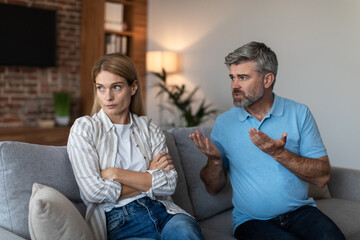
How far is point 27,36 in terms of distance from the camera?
4.84 metres

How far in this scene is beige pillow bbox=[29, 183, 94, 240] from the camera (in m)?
1.33

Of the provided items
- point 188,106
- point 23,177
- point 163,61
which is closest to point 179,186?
point 23,177

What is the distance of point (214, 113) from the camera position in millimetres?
4766

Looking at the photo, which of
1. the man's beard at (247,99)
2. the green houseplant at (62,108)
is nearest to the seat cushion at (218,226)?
the man's beard at (247,99)

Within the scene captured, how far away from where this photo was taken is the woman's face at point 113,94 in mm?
1859

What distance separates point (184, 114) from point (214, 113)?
1.17 feet

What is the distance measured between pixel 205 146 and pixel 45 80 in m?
3.71

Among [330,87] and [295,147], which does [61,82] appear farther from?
[295,147]

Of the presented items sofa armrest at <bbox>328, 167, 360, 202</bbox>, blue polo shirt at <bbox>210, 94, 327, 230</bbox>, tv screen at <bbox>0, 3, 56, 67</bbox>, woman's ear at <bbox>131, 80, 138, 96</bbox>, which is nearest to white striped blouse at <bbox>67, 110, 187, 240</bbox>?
woman's ear at <bbox>131, 80, 138, 96</bbox>

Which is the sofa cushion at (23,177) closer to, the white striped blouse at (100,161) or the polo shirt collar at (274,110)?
the white striped blouse at (100,161)

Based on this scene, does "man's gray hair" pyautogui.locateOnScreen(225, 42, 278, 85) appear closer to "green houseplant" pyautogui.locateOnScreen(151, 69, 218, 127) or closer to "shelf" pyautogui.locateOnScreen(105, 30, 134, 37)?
"green houseplant" pyautogui.locateOnScreen(151, 69, 218, 127)

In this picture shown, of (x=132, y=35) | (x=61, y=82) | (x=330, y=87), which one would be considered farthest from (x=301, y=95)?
(x=61, y=82)

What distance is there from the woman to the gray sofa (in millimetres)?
103

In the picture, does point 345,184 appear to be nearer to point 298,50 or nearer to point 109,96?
point 298,50
